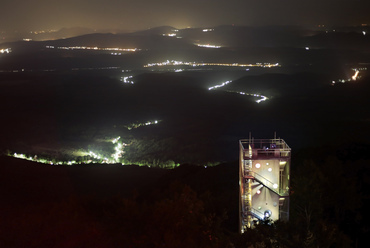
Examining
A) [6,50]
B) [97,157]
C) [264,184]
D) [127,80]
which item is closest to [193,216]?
[264,184]

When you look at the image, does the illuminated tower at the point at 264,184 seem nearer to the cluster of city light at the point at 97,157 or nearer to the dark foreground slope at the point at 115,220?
the dark foreground slope at the point at 115,220

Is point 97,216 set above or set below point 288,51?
below

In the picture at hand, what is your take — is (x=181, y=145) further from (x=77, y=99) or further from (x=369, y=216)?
(x=77, y=99)

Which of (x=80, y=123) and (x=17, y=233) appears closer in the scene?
(x=17, y=233)

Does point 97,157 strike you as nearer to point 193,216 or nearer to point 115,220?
point 115,220

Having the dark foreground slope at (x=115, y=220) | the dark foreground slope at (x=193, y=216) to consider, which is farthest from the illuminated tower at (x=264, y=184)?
the dark foreground slope at (x=115, y=220)

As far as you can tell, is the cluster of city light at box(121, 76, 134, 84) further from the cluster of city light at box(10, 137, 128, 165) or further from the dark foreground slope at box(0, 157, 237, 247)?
the dark foreground slope at box(0, 157, 237, 247)

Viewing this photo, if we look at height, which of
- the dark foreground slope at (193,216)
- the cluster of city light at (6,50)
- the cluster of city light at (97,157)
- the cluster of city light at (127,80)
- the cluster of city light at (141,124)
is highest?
the cluster of city light at (6,50)

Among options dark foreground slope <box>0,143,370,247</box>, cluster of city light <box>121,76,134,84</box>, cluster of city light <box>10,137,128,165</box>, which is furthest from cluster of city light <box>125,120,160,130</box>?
cluster of city light <box>121,76,134,84</box>

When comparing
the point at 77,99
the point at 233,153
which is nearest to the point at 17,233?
the point at 233,153
